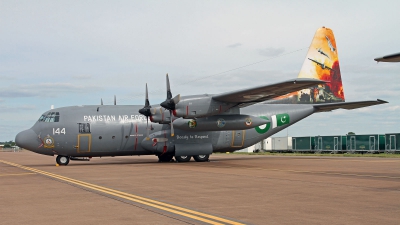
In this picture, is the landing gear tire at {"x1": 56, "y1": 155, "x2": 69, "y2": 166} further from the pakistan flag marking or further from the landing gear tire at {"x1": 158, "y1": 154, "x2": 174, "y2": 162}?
the pakistan flag marking

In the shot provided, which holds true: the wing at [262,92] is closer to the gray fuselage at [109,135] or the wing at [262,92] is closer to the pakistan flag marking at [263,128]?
the gray fuselage at [109,135]

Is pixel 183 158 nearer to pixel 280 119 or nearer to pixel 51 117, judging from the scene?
pixel 280 119

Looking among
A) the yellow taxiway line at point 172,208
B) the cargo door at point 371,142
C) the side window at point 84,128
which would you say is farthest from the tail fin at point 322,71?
the yellow taxiway line at point 172,208

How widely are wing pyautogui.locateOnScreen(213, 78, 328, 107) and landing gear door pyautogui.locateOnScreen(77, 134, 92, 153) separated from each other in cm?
923

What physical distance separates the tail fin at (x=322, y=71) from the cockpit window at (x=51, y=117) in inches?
686

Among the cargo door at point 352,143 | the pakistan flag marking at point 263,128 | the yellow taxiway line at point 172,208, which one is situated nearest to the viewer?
the yellow taxiway line at point 172,208

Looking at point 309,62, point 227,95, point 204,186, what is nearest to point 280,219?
point 204,186

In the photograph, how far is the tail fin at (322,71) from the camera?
35.8 meters

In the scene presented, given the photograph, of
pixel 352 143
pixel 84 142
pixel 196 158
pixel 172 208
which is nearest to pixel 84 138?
pixel 84 142

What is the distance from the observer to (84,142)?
30281 millimetres

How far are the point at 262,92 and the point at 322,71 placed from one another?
10.9m

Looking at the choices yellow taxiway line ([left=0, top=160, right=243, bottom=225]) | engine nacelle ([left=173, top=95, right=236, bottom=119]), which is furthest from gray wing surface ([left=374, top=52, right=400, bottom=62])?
engine nacelle ([left=173, top=95, right=236, bottom=119])

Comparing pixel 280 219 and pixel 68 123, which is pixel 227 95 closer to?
pixel 68 123

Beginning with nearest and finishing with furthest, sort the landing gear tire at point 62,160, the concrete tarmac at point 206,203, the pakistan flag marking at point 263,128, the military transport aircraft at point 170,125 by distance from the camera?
1. the concrete tarmac at point 206,203
2. the military transport aircraft at point 170,125
3. the landing gear tire at point 62,160
4. the pakistan flag marking at point 263,128
